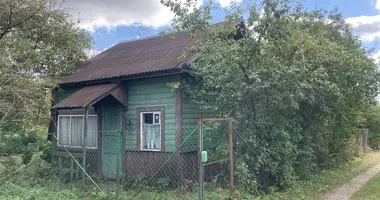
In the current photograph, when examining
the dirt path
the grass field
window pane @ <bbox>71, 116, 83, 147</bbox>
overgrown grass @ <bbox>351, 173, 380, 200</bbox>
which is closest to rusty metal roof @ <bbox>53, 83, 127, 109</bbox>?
window pane @ <bbox>71, 116, 83, 147</bbox>

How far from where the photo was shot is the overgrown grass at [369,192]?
7956 millimetres

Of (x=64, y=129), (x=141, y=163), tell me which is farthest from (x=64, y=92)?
(x=141, y=163)

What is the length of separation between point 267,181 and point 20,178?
20.9ft

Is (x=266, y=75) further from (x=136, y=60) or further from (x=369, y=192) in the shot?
(x=136, y=60)

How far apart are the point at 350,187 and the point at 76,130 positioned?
29.0 ft

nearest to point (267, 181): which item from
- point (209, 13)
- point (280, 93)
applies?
point (280, 93)

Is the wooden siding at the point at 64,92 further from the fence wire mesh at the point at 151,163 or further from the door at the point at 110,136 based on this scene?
the door at the point at 110,136

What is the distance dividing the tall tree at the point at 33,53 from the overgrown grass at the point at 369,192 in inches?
393

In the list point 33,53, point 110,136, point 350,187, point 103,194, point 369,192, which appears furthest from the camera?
point 33,53

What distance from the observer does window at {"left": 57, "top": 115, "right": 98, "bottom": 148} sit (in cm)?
1085

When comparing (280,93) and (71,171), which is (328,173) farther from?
(71,171)

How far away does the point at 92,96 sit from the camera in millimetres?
9156

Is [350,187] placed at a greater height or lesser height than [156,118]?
lesser

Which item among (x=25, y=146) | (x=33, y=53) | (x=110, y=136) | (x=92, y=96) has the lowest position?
(x=25, y=146)
